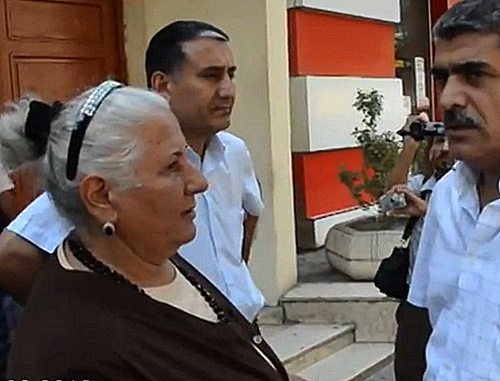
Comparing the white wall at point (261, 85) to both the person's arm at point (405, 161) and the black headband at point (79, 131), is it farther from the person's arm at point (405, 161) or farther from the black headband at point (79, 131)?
the black headband at point (79, 131)

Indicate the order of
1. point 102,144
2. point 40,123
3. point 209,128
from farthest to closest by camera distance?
point 209,128 < point 40,123 < point 102,144

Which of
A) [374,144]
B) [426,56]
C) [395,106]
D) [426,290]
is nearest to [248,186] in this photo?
[426,290]

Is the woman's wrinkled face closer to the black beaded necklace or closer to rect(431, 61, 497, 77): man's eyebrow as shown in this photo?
the black beaded necklace

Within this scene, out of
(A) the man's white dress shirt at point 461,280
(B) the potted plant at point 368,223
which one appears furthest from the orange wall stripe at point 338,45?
(A) the man's white dress shirt at point 461,280

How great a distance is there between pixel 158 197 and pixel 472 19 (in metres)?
0.78

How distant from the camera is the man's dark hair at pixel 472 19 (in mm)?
2035

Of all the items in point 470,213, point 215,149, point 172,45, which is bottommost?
point 470,213

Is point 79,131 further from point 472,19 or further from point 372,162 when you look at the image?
point 372,162

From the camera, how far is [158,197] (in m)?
1.93

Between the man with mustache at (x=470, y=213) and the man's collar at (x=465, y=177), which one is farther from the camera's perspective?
the man's collar at (x=465, y=177)

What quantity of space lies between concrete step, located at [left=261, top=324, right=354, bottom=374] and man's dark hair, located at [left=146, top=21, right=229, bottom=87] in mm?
2419

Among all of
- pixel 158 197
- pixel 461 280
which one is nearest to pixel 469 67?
pixel 461 280

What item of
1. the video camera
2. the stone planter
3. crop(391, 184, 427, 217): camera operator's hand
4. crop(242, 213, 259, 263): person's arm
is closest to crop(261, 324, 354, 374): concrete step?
the stone planter

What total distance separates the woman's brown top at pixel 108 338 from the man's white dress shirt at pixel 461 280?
1.54ft
